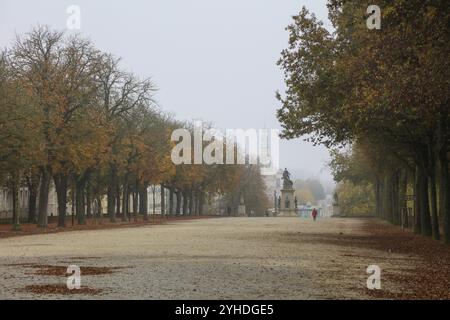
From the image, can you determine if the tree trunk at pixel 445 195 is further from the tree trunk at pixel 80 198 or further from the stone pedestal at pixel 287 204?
the stone pedestal at pixel 287 204

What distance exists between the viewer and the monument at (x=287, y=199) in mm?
123312

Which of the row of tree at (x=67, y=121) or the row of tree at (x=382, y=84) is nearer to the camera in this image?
the row of tree at (x=382, y=84)

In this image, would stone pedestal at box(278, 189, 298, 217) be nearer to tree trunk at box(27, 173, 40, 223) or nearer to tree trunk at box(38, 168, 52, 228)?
tree trunk at box(27, 173, 40, 223)

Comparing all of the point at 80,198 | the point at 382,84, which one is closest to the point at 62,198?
the point at 80,198

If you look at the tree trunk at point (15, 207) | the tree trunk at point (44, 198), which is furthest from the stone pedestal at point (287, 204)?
the tree trunk at point (15, 207)

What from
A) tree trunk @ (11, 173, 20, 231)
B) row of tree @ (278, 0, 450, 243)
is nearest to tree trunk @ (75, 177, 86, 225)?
tree trunk @ (11, 173, 20, 231)

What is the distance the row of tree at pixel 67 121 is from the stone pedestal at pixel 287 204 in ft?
172

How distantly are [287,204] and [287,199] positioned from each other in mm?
1034

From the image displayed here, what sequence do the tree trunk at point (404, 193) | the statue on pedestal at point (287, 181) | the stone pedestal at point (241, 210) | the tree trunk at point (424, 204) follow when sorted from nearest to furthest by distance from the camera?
the tree trunk at point (424, 204) < the tree trunk at point (404, 193) < the statue on pedestal at point (287, 181) < the stone pedestal at point (241, 210)

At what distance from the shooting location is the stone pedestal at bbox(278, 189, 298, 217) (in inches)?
4867

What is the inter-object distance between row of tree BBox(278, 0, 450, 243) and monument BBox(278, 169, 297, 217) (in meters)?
74.4

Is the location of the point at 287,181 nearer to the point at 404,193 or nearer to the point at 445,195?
the point at 404,193

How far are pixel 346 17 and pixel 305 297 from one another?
18.1m
